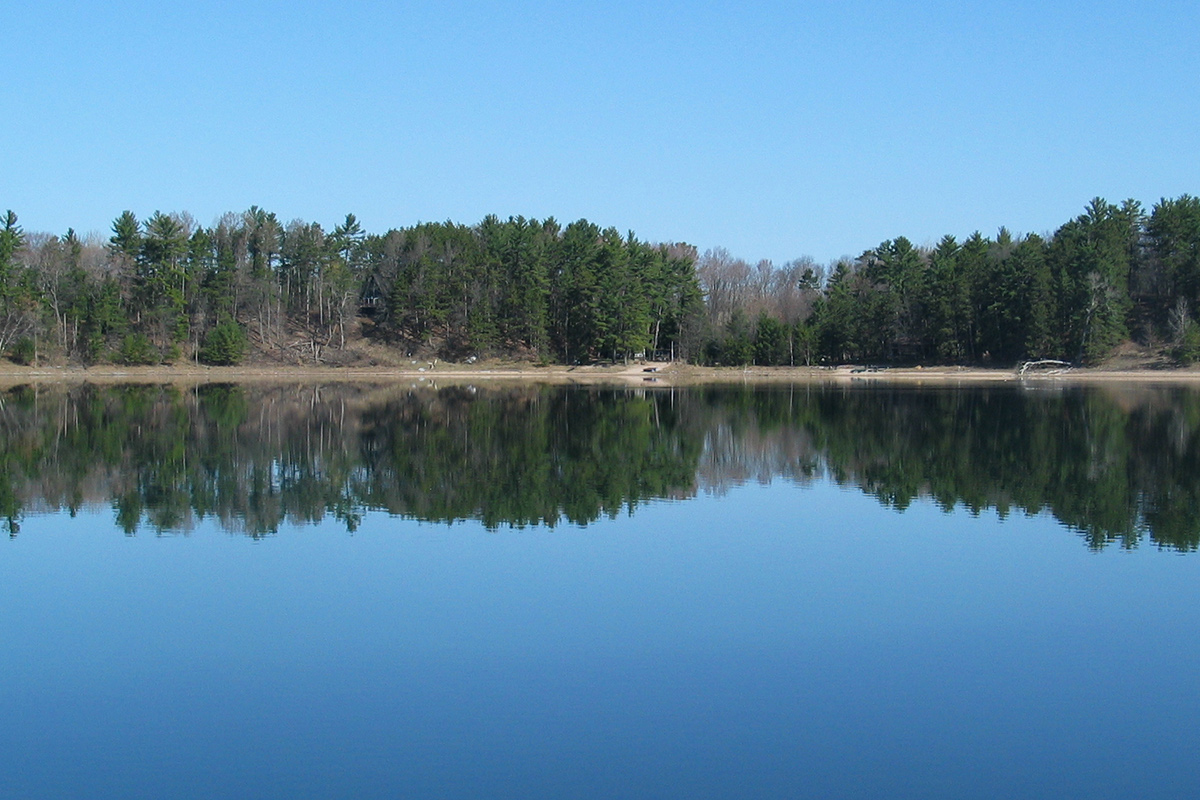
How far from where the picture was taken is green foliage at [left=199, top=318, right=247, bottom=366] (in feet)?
266

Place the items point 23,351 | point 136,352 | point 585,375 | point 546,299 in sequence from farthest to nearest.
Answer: point 546,299
point 585,375
point 136,352
point 23,351

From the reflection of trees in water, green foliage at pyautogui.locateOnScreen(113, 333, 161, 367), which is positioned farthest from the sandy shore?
the reflection of trees in water

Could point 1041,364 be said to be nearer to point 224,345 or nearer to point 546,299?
point 546,299

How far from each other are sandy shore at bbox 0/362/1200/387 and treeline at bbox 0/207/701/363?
1.70 metres

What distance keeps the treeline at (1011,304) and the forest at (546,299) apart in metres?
0.15

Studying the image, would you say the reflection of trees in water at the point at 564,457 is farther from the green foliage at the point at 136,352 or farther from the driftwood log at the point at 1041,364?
the green foliage at the point at 136,352

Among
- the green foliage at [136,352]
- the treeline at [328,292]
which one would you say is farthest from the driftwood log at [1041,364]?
the green foliage at [136,352]

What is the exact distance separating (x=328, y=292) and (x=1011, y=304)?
5331 cm

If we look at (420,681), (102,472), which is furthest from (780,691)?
(102,472)

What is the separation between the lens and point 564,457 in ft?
97.8

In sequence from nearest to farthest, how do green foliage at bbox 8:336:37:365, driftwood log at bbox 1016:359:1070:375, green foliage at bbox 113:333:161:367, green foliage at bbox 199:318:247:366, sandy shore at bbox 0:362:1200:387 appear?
green foliage at bbox 8:336:37:365, sandy shore at bbox 0:362:1200:387, green foliage at bbox 113:333:161:367, driftwood log at bbox 1016:359:1070:375, green foliage at bbox 199:318:247:366

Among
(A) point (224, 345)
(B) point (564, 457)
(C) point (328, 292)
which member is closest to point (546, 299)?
(C) point (328, 292)

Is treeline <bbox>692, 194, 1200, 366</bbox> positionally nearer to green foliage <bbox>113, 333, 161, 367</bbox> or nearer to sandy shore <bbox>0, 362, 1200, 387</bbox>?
sandy shore <bbox>0, 362, 1200, 387</bbox>

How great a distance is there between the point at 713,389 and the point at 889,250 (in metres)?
33.5
